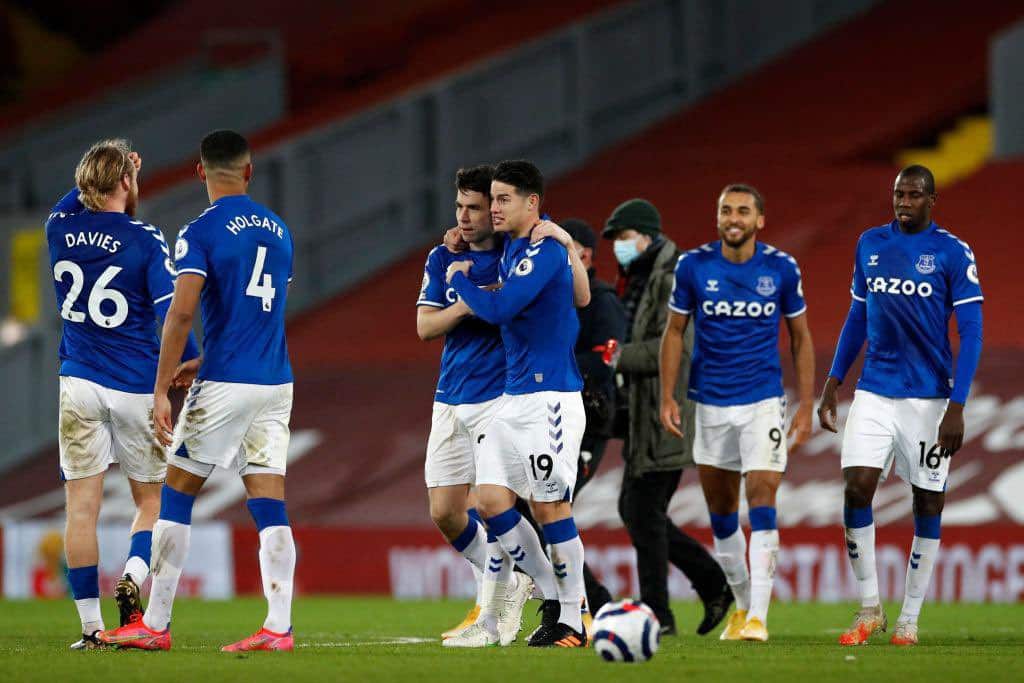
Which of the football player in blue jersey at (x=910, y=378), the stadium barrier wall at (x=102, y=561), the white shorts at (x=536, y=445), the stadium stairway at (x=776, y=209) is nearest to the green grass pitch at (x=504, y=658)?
the football player in blue jersey at (x=910, y=378)

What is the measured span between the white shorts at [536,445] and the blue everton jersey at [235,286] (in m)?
1.06

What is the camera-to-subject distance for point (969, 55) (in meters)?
23.5

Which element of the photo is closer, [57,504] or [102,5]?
[57,504]

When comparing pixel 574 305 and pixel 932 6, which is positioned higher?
pixel 932 6

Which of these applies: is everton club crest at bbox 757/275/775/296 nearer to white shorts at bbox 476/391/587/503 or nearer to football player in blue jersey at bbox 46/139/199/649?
white shorts at bbox 476/391/587/503

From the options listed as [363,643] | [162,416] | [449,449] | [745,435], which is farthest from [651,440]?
[162,416]

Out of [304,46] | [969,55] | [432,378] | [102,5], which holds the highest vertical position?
[102,5]

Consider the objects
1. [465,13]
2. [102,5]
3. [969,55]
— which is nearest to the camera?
[969,55]

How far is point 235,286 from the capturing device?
814 cm

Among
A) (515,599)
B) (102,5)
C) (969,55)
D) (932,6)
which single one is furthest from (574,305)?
(102,5)

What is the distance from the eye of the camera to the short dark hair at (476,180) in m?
8.83

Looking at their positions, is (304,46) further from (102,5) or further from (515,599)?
(515,599)

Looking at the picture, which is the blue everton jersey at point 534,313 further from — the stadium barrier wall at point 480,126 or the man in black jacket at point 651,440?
the stadium barrier wall at point 480,126

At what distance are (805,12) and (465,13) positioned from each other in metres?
5.61
